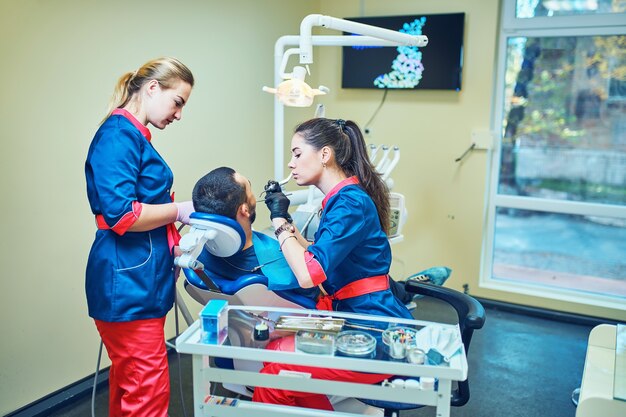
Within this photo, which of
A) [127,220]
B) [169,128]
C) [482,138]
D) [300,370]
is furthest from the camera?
[482,138]

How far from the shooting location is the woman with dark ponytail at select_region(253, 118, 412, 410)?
Answer: 1.58 m

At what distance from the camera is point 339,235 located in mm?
1619

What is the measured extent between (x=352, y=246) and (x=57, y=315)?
Result: 4.66 ft

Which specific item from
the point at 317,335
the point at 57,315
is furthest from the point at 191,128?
the point at 317,335

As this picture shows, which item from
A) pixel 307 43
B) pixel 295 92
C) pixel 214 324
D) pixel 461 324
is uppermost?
pixel 307 43

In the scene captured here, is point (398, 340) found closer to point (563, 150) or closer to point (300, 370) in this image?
point (300, 370)

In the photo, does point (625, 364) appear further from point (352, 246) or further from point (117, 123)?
point (117, 123)

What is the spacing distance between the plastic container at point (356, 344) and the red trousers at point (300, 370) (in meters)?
0.12

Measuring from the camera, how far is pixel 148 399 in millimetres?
1783

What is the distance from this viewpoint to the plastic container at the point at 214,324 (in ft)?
4.63

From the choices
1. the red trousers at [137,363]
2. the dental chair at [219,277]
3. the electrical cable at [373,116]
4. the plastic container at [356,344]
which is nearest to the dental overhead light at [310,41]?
the dental chair at [219,277]

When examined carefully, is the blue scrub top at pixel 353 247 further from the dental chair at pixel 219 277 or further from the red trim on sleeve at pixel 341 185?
the dental chair at pixel 219 277

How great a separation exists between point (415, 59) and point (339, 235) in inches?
94.0

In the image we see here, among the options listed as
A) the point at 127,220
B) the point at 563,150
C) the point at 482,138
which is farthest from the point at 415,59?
the point at 127,220
